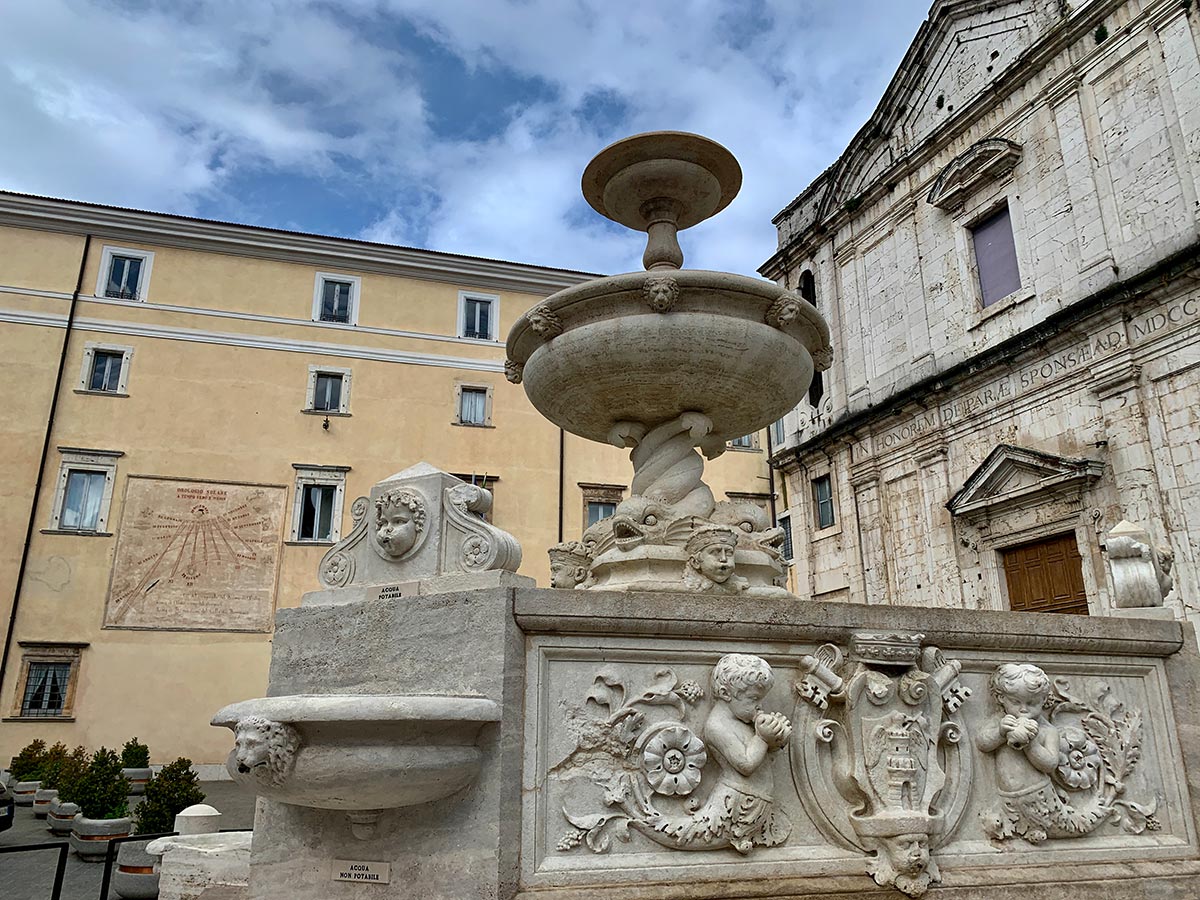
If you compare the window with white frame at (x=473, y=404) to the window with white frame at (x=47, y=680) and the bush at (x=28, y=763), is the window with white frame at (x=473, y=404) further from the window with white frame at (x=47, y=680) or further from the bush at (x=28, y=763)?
the bush at (x=28, y=763)

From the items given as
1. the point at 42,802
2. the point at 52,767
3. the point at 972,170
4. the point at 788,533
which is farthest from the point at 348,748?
the point at 788,533

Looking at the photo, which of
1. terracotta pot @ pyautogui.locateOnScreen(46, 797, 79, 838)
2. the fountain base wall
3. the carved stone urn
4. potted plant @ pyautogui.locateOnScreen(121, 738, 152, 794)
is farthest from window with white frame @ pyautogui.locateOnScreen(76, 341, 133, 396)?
the fountain base wall

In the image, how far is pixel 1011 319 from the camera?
15.4 m

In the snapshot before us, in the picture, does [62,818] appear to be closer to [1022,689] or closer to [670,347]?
[670,347]

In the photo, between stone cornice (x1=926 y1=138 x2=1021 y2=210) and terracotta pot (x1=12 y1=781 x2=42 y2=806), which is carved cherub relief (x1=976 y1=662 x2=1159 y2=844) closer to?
stone cornice (x1=926 y1=138 x2=1021 y2=210)

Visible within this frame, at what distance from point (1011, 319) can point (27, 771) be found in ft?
63.0

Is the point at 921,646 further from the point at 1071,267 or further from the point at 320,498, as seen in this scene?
the point at 320,498

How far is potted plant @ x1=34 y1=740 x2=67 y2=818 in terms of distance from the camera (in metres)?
13.1

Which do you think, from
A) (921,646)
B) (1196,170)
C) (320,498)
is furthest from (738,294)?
(320,498)

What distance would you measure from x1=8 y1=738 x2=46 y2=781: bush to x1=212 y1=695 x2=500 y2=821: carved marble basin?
15.0m

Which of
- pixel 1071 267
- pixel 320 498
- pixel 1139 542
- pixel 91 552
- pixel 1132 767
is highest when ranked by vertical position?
pixel 1071 267

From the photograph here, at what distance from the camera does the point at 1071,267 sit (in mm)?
14367

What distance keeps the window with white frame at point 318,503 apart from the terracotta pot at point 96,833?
1130cm

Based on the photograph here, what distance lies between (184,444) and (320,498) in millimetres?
3278
